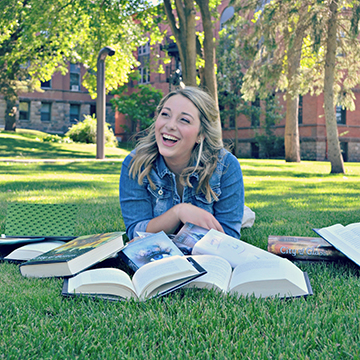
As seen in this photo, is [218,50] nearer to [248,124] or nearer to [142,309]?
[248,124]

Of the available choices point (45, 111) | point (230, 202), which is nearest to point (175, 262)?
point (230, 202)

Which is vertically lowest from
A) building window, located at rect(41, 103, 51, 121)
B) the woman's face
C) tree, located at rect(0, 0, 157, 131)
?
the woman's face

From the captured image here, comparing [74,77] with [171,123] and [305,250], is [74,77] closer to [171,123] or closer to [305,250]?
[171,123]

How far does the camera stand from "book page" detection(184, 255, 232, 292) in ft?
7.03

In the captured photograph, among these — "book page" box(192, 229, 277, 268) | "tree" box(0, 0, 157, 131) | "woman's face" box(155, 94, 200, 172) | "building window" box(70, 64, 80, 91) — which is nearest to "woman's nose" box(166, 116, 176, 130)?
"woman's face" box(155, 94, 200, 172)

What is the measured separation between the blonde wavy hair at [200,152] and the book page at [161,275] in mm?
1213

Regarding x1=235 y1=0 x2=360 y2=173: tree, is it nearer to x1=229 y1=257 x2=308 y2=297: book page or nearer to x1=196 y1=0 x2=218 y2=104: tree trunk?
x1=196 y1=0 x2=218 y2=104: tree trunk

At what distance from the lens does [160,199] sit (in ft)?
11.2

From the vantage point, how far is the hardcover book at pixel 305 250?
2.79 meters

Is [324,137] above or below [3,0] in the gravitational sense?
below

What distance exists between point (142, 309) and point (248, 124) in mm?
29296

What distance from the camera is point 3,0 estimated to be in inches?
619

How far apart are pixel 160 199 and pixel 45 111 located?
3707 centimetres

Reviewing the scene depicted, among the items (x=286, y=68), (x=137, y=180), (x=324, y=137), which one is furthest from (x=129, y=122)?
(x=137, y=180)
